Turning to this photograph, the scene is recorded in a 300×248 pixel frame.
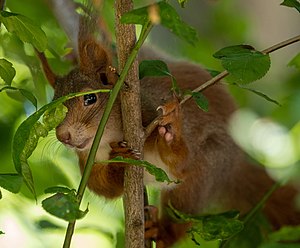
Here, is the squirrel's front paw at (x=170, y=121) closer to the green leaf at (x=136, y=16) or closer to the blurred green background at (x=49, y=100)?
the blurred green background at (x=49, y=100)

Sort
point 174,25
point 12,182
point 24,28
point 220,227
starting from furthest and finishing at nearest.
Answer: point 220,227 → point 24,28 → point 12,182 → point 174,25

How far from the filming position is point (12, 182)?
775 mm

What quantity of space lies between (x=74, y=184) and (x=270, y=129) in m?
0.51

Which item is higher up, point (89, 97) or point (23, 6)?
point (23, 6)

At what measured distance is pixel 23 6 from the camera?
1.30m

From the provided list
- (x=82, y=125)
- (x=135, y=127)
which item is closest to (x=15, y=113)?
(x=82, y=125)

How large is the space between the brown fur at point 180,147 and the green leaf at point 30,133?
0.19 metres

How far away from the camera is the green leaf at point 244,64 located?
803 millimetres

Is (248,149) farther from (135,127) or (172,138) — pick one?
(135,127)

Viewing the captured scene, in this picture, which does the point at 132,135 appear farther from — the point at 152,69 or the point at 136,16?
the point at 136,16

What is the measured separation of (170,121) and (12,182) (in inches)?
16.3

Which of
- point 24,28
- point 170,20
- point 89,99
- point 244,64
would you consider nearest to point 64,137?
point 89,99

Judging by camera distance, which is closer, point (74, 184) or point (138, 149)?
point (138, 149)

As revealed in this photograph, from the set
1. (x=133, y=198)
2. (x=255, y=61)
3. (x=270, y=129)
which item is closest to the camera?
(x=255, y=61)
